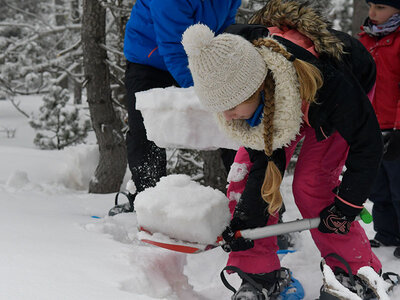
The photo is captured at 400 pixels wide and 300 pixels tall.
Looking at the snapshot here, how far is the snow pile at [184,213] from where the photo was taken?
75.0 inches

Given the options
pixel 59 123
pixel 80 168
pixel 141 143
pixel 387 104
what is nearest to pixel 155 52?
pixel 141 143

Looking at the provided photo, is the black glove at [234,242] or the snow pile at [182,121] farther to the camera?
the snow pile at [182,121]

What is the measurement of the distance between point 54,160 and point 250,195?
3997 mm

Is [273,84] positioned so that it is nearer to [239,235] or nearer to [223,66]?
[223,66]

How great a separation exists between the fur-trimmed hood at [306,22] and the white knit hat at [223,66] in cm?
31

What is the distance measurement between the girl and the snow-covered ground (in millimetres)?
334

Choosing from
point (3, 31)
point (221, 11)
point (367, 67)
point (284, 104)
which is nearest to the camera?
point (284, 104)

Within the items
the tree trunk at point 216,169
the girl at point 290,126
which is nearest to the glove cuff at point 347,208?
the girl at point 290,126

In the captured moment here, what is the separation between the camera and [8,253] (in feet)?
5.86

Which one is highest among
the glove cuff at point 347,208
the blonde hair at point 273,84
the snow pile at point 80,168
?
the blonde hair at point 273,84

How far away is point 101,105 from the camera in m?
4.20

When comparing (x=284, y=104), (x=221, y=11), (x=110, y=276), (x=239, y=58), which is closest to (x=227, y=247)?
(x=110, y=276)

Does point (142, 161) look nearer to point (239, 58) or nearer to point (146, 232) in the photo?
point (146, 232)

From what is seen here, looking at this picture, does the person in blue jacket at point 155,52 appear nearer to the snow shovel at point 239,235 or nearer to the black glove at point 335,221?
the snow shovel at point 239,235
